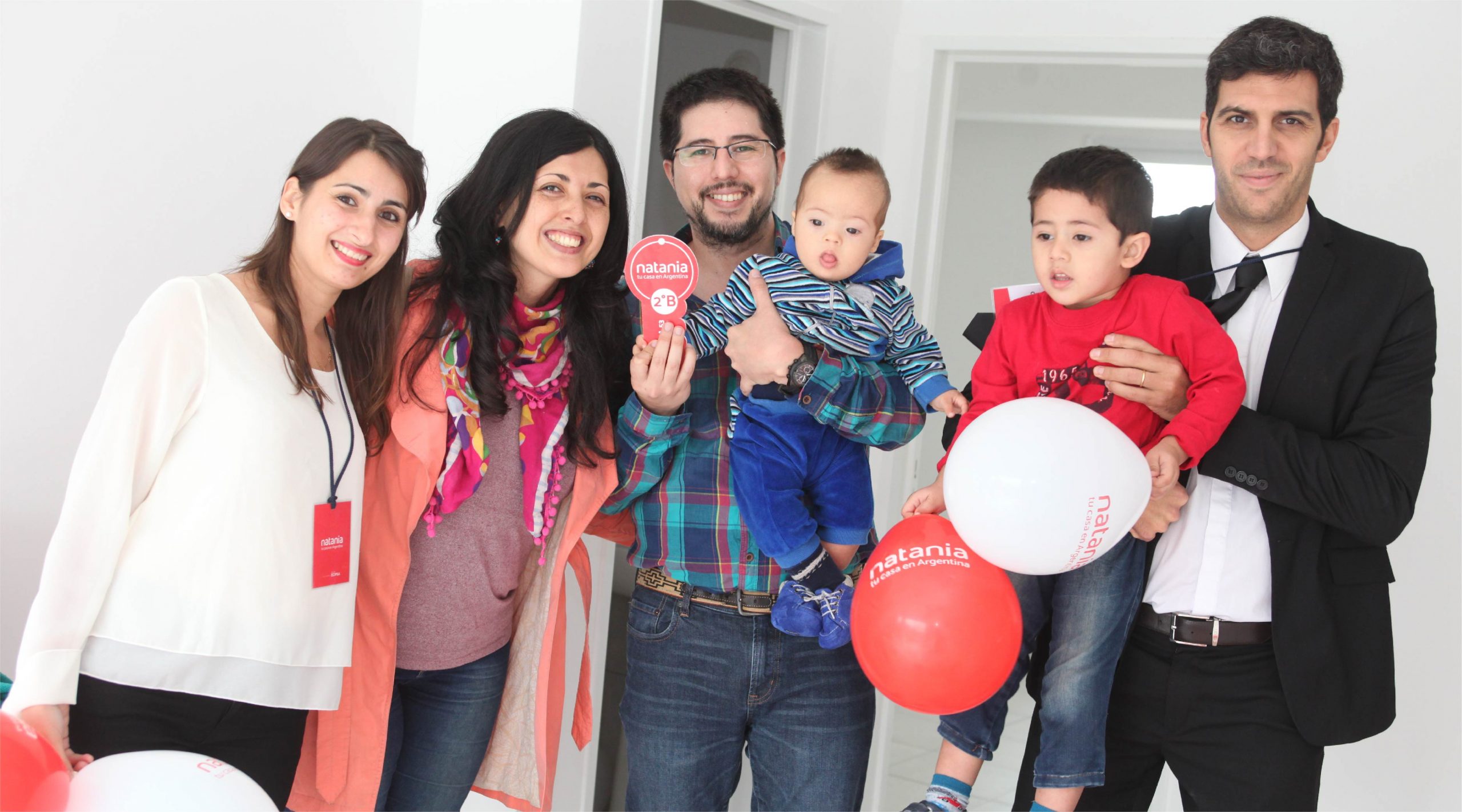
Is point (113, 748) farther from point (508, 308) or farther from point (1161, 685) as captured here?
point (1161, 685)

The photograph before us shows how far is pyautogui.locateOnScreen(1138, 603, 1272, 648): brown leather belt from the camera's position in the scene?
78.1 inches

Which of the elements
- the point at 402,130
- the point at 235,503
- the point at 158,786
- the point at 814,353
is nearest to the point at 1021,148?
the point at 402,130

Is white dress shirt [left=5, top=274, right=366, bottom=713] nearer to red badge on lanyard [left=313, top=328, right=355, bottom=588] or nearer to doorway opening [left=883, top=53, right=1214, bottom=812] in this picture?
red badge on lanyard [left=313, top=328, right=355, bottom=588]

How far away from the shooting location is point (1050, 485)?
5.74ft

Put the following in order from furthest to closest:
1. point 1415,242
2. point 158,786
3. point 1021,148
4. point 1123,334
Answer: point 1021,148 < point 1415,242 < point 1123,334 < point 158,786

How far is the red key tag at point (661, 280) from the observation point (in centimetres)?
208

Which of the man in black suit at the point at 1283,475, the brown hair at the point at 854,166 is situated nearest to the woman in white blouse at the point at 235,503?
the brown hair at the point at 854,166

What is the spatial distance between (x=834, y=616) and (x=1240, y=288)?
3.34 feet

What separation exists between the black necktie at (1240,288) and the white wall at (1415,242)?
1225mm

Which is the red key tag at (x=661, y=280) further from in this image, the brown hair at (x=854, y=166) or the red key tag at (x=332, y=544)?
the red key tag at (x=332, y=544)

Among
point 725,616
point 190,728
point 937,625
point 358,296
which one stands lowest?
point 190,728

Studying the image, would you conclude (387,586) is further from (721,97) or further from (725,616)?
(721,97)

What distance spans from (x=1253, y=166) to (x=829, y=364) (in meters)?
0.88

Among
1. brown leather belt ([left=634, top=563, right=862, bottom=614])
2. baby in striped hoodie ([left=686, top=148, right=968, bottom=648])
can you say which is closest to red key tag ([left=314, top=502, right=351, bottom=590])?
brown leather belt ([left=634, top=563, right=862, bottom=614])
